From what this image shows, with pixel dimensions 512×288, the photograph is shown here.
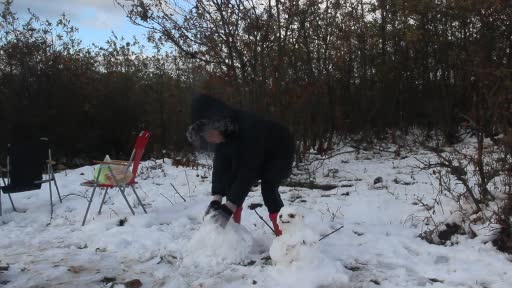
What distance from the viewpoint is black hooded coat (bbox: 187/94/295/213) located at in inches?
159

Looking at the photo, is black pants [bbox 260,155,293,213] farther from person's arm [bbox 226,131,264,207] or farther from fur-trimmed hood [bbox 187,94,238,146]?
fur-trimmed hood [bbox 187,94,238,146]

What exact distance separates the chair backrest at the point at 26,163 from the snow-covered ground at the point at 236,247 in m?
0.45

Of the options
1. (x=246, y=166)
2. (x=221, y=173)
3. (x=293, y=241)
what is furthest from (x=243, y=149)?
(x=293, y=241)

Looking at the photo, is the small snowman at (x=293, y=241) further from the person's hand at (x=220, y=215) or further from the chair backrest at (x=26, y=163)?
the chair backrest at (x=26, y=163)

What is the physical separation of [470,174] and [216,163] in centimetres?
312

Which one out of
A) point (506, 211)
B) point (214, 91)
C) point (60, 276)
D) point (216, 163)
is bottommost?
point (60, 276)

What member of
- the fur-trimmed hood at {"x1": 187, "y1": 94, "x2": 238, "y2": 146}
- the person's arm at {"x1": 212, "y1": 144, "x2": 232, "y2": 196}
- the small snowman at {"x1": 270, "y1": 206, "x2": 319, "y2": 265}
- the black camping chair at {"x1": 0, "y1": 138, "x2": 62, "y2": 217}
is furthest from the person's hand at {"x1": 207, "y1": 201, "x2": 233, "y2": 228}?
the black camping chair at {"x1": 0, "y1": 138, "x2": 62, "y2": 217}

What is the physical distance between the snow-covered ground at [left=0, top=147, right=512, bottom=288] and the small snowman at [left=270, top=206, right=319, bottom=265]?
0.07 meters

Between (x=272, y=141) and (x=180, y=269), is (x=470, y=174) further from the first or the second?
(x=180, y=269)

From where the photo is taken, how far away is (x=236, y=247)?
432 cm

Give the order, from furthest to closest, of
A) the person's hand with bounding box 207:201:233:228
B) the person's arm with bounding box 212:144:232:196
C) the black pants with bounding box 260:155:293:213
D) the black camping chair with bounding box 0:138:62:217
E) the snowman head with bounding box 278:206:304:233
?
the black camping chair with bounding box 0:138:62:217 → the person's arm with bounding box 212:144:232:196 → the black pants with bounding box 260:155:293:213 → the person's hand with bounding box 207:201:233:228 → the snowman head with bounding box 278:206:304:233

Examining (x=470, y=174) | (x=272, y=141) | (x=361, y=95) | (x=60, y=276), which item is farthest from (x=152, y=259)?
(x=361, y=95)

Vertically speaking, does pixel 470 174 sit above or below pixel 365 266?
above

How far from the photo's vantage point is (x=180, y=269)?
4.19 m
